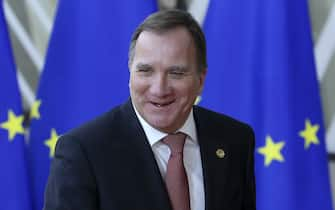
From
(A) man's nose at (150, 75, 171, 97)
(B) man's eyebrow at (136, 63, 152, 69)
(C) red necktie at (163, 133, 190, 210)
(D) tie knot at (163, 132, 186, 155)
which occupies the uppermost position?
(B) man's eyebrow at (136, 63, 152, 69)

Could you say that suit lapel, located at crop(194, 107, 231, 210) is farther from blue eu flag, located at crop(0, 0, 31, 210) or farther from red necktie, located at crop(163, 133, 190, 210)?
blue eu flag, located at crop(0, 0, 31, 210)

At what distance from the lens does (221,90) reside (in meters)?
2.09

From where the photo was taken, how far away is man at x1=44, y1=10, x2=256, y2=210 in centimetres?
106

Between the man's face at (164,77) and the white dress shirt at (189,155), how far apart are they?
2 centimetres

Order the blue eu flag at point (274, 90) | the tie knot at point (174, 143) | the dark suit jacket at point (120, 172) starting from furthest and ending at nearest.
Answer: the blue eu flag at point (274, 90) → the tie knot at point (174, 143) → the dark suit jacket at point (120, 172)

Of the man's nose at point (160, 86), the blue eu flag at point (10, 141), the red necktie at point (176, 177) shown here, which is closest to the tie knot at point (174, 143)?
the red necktie at point (176, 177)

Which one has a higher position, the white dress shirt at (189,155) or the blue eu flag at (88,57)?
the blue eu flag at (88,57)

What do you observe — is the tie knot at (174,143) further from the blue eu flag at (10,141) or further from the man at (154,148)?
the blue eu flag at (10,141)

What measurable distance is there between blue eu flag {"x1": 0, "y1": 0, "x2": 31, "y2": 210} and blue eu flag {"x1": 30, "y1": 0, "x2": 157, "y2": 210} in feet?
0.50

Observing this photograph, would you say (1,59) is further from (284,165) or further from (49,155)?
(284,165)

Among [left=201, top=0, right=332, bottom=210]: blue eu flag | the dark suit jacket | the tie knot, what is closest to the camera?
the dark suit jacket

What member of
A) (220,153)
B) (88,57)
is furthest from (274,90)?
(220,153)

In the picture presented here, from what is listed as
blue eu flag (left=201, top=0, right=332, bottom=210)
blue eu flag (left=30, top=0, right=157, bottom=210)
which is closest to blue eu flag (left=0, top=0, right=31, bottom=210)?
blue eu flag (left=30, top=0, right=157, bottom=210)

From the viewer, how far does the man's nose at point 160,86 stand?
42.2 inches
